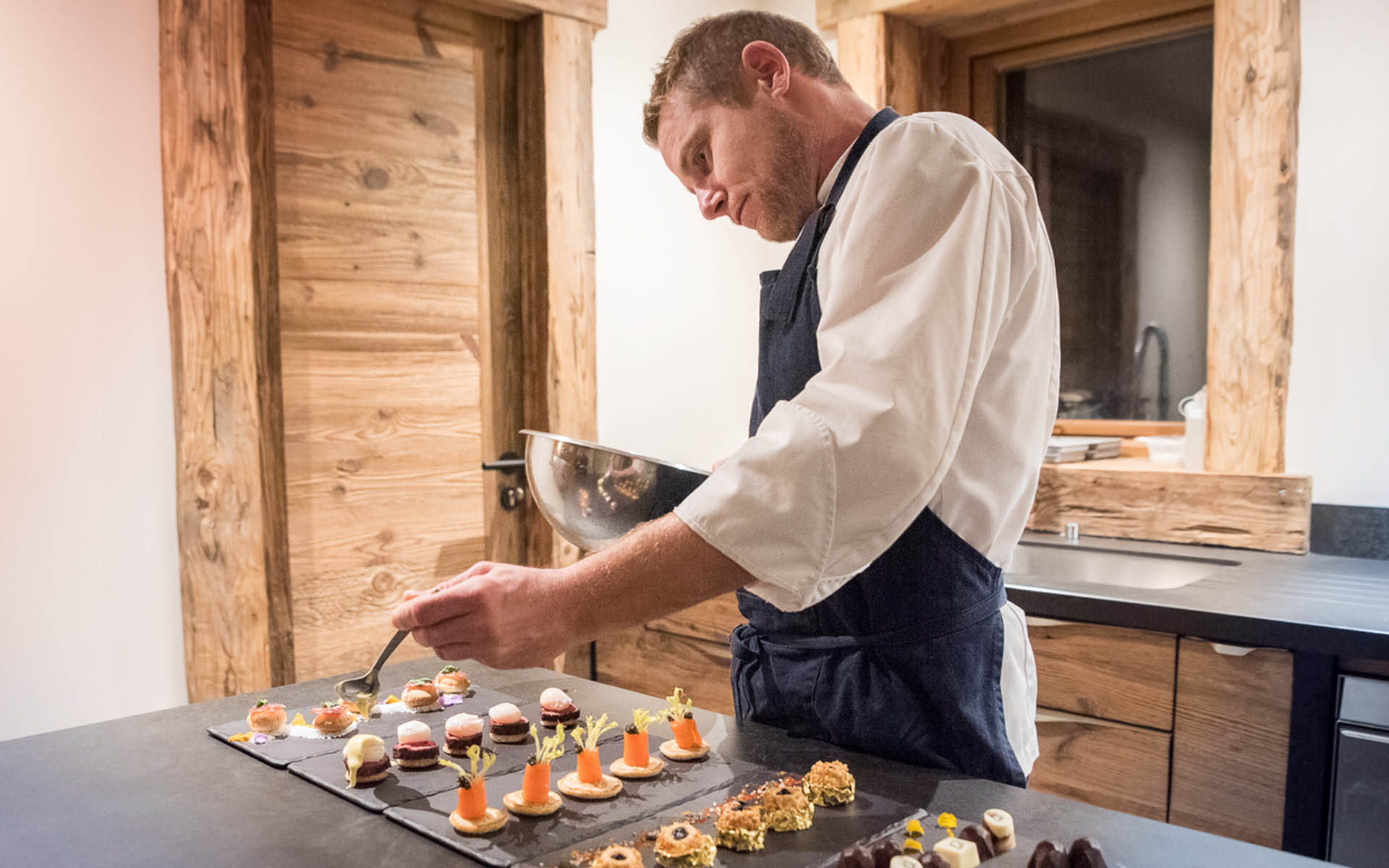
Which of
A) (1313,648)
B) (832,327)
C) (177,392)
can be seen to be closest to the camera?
(832,327)

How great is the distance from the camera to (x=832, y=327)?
1053mm

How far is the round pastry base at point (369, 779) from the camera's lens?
114 centimetres

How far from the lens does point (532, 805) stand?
3.51 ft

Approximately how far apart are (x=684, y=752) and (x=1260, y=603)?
4.03ft

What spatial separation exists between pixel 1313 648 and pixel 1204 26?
1802mm

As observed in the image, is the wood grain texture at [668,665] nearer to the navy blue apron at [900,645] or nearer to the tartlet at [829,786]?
the navy blue apron at [900,645]

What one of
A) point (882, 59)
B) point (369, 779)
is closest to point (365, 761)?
point (369, 779)

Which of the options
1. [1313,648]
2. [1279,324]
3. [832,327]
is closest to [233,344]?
[832,327]

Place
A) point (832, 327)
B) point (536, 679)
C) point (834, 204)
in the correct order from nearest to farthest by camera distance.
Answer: point (832, 327)
point (834, 204)
point (536, 679)

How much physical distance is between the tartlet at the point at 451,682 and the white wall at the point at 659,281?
→ 1644 mm

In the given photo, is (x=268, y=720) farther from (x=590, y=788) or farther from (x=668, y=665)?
(x=668, y=665)

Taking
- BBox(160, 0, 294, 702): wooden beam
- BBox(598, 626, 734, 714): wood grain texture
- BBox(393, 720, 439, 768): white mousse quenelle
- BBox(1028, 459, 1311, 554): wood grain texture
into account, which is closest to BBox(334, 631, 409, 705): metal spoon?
BBox(393, 720, 439, 768): white mousse quenelle

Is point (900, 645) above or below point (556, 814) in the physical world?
above

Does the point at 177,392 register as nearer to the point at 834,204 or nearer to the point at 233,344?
the point at 233,344
